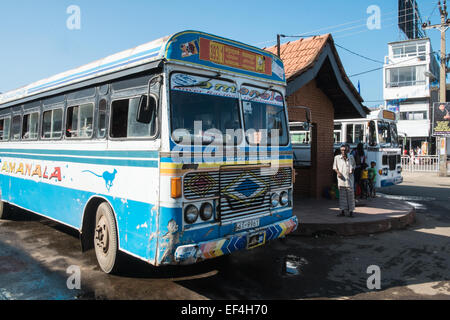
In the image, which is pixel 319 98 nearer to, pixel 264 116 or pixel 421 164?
pixel 264 116

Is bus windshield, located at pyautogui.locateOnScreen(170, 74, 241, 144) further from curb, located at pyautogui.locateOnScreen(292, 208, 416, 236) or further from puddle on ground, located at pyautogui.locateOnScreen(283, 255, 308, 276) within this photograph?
curb, located at pyautogui.locateOnScreen(292, 208, 416, 236)

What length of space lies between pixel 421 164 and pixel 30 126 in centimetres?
2577

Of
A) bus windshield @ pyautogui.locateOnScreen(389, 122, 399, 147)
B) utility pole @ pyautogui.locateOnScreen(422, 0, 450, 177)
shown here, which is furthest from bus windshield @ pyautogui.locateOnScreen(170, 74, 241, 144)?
utility pole @ pyautogui.locateOnScreen(422, 0, 450, 177)

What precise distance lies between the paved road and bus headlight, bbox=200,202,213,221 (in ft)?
3.25

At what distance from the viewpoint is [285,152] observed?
5.58m

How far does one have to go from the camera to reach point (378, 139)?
1310cm

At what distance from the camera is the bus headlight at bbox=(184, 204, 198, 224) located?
4.10m

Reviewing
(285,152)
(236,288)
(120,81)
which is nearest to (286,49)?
(285,152)

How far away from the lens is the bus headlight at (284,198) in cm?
542

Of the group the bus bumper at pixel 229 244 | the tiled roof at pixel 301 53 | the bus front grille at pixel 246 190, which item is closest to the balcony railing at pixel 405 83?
the tiled roof at pixel 301 53

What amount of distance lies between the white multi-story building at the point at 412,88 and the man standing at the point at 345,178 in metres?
33.0

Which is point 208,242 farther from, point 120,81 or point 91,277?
point 120,81

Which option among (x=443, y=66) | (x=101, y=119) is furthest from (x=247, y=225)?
(x=443, y=66)
